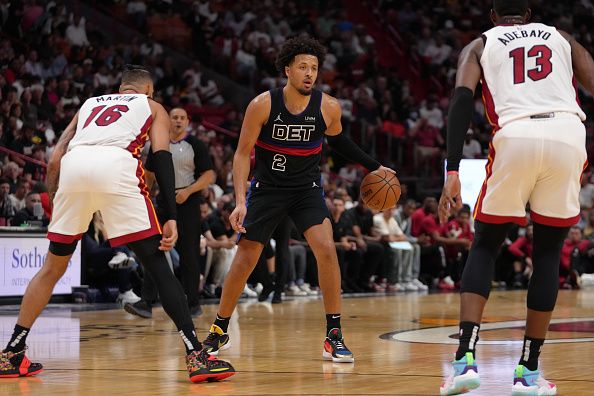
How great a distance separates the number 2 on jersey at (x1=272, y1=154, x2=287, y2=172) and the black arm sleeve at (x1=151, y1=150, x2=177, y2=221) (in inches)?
46.0

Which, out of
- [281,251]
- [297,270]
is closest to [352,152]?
[281,251]

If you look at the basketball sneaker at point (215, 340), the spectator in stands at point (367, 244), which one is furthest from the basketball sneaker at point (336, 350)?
the spectator in stands at point (367, 244)

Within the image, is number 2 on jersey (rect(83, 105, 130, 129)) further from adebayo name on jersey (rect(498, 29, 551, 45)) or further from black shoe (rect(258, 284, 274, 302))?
black shoe (rect(258, 284, 274, 302))

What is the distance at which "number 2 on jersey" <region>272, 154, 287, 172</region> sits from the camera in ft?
22.3

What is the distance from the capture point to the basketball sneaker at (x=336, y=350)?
21.3 ft

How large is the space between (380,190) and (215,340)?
1.50 meters

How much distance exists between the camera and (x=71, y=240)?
5766mm

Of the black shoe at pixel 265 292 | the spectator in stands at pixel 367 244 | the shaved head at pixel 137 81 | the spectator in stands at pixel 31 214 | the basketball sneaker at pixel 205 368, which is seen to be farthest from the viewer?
the spectator in stands at pixel 367 244

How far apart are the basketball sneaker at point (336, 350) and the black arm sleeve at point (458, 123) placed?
6.47 feet

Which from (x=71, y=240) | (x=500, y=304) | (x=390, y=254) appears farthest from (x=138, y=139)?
(x=390, y=254)

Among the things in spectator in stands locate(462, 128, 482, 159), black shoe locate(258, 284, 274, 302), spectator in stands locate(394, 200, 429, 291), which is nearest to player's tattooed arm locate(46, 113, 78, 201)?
black shoe locate(258, 284, 274, 302)

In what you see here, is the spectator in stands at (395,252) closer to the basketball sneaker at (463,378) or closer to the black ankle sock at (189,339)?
the black ankle sock at (189,339)

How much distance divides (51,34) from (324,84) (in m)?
6.26

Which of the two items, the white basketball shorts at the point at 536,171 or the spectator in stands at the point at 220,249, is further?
the spectator in stands at the point at 220,249
